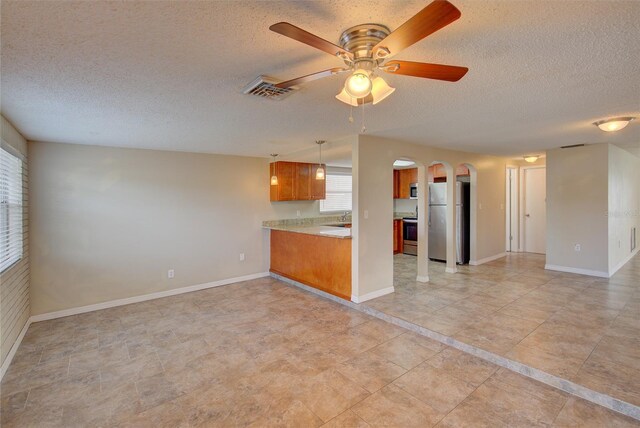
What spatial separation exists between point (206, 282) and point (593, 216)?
651cm

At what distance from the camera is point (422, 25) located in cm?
113

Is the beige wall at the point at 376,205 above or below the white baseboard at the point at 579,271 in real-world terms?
above

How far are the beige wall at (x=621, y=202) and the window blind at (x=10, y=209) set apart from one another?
7923 millimetres

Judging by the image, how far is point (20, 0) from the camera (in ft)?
4.06

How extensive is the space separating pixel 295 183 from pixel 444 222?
316cm

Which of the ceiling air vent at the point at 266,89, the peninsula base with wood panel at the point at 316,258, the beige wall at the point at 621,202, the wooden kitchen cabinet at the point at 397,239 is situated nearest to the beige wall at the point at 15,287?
the ceiling air vent at the point at 266,89

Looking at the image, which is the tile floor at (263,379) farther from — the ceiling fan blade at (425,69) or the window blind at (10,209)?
the ceiling fan blade at (425,69)

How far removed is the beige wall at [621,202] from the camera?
5098mm

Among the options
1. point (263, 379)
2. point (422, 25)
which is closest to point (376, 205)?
point (263, 379)

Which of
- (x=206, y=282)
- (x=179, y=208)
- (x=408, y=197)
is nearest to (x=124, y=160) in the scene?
(x=179, y=208)

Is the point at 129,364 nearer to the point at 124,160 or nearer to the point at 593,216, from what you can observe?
the point at 124,160

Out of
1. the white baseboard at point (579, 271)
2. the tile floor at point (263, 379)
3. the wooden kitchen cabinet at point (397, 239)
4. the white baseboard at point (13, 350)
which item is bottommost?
the tile floor at point (263, 379)

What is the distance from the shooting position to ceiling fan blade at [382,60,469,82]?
141 centimetres

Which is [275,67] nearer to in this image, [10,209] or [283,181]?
[10,209]
